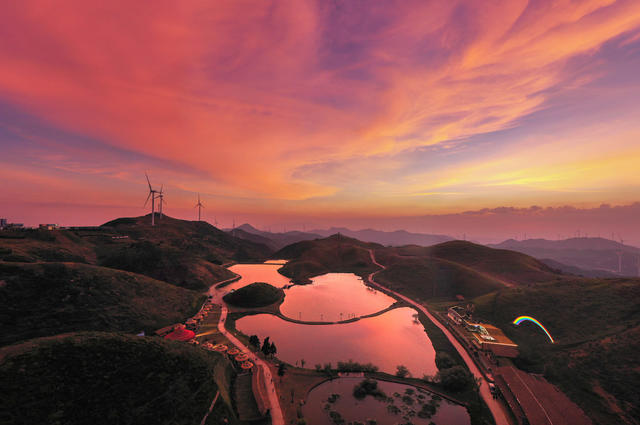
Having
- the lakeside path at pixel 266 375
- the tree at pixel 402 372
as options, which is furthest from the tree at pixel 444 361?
the lakeside path at pixel 266 375

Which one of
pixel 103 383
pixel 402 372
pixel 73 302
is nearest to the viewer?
pixel 103 383

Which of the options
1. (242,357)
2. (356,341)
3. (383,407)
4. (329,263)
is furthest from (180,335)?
(329,263)

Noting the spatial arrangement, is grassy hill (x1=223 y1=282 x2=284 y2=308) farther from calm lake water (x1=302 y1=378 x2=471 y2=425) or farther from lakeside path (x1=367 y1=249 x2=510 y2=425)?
lakeside path (x1=367 y1=249 x2=510 y2=425)

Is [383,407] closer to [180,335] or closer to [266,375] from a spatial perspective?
[266,375]

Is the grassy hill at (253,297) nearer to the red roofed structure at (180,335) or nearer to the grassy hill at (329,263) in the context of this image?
the red roofed structure at (180,335)

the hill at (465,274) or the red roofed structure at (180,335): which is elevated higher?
the red roofed structure at (180,335)

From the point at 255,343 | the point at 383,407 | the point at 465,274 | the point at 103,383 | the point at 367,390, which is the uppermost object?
the point at 103,383

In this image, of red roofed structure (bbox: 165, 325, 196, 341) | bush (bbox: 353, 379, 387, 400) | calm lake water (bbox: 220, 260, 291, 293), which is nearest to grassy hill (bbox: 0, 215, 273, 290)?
calm lake water (bbox: 220, 260, 291, 293)

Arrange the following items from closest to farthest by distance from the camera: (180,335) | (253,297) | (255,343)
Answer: (180,335) < (255,343) < (253,297)

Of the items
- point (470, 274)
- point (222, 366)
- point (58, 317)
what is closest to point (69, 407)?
point (222, 366)
